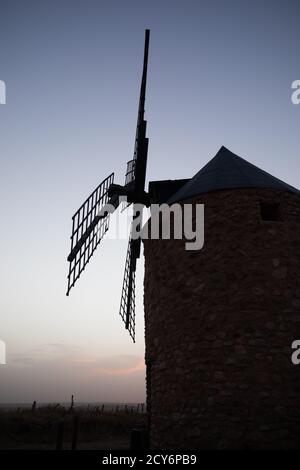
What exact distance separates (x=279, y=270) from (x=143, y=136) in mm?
7396

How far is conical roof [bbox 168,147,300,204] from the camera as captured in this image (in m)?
8.08

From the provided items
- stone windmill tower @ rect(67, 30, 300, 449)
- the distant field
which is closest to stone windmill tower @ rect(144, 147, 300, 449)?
stone windmill tower @ rect(67, 30, 300, 449)

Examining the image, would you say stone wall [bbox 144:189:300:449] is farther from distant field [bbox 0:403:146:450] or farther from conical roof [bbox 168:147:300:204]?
distant field [bbox 0:403:146:450]

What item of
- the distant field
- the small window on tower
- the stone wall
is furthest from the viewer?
the distant field

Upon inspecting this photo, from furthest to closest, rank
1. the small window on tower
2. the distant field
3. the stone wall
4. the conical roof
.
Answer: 1. the distant field
2. the conical roof
3. the small window on tower
4. the stone wall

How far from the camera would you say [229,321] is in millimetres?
6801

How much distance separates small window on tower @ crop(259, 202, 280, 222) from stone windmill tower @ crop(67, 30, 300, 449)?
0.02 m

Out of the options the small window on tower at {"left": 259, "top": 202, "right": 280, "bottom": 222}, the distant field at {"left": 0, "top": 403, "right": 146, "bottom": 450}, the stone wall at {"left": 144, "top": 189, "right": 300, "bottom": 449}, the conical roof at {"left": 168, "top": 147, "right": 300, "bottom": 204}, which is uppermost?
the conical roof at {"left": 168, "top": 147, "right": 300, "bottom": 204}

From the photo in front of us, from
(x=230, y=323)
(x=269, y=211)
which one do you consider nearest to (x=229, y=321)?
(x=230, y=323)

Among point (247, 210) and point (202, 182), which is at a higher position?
point (202, 182)

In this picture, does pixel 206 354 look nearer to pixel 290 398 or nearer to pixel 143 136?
pixel 290 398

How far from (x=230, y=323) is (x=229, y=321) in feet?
0.14

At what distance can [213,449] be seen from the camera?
6.08 metres
